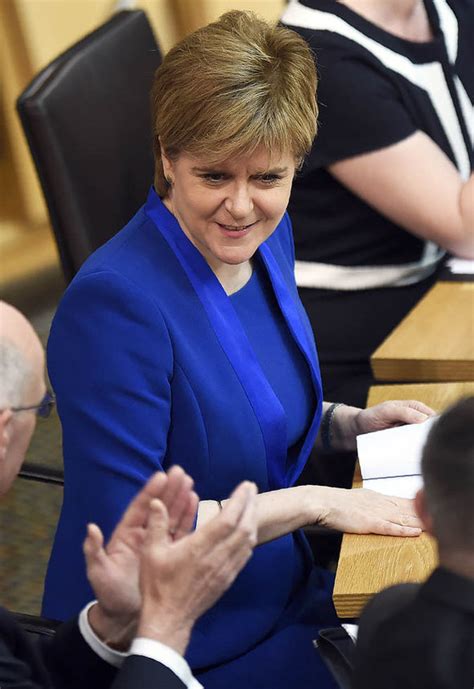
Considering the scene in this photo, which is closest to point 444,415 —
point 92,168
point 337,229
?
point 92,168

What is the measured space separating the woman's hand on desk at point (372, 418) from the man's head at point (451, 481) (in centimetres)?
76

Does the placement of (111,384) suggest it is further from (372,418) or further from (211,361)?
(372,418)

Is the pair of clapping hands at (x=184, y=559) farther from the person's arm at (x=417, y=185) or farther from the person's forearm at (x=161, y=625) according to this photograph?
the person's arm at (x=417, y=185)

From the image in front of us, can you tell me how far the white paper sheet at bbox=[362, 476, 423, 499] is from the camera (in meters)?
1.59

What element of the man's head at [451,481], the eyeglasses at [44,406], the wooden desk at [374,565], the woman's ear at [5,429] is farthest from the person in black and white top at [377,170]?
the man's head at [451,481]

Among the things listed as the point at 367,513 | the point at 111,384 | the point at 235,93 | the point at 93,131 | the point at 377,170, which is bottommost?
the point at 367,513

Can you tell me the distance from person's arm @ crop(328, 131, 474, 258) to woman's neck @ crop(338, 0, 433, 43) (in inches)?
9.2

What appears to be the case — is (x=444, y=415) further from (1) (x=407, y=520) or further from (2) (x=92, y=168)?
(2) (x=92, y=168)

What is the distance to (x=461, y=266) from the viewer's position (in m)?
2.25

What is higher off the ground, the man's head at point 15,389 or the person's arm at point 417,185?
the man's head at point 15,389

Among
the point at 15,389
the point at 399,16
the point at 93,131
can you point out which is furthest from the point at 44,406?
the point at 399,16

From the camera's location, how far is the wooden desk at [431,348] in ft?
6.26

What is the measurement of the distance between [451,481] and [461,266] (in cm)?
133

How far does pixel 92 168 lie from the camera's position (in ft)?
6.41
